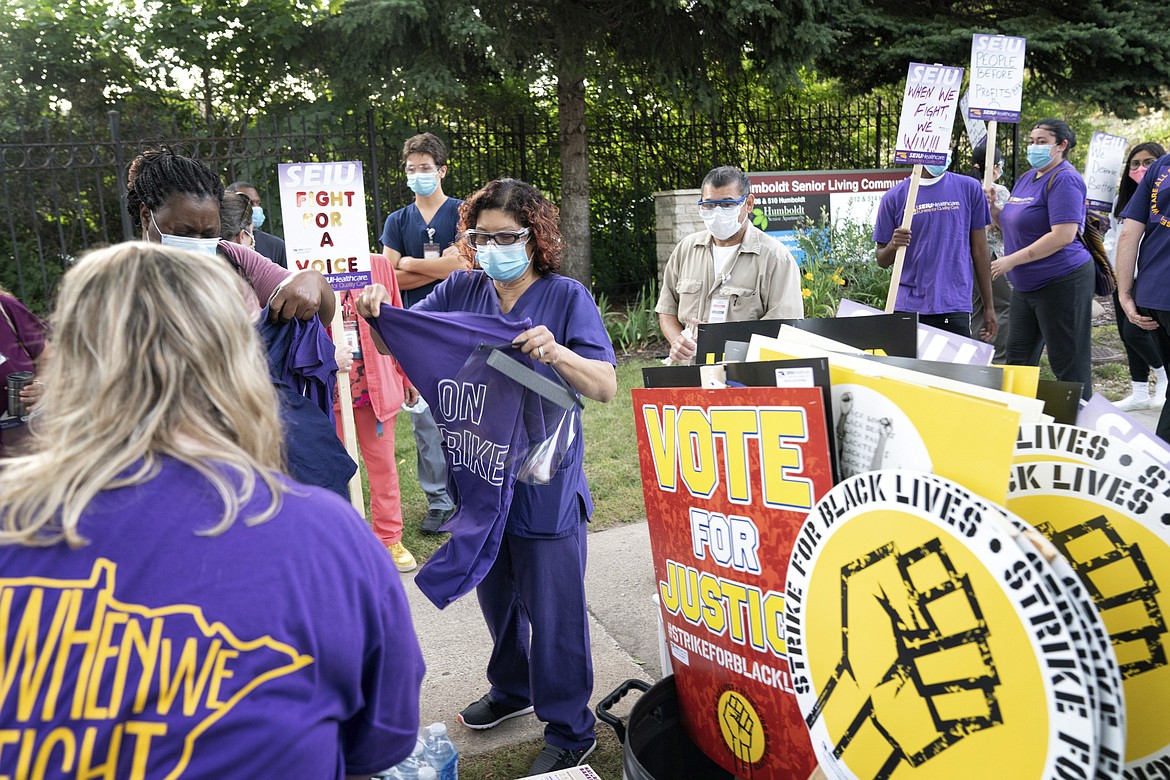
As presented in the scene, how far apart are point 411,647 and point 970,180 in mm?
5466

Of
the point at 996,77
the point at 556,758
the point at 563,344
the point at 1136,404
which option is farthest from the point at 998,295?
the point at 556,758

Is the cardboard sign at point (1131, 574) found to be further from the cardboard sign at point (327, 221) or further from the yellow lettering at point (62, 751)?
the cardboard sign at point (327, 221)

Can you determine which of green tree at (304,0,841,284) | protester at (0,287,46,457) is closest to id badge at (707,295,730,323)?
protester at (0,287,46,457)

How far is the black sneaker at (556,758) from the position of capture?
10.0ft

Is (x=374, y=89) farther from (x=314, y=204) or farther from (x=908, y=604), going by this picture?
(x=908, y=604)

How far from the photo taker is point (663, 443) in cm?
247

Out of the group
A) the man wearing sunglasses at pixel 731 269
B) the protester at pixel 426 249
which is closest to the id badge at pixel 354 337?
the protester at pixel 426 249

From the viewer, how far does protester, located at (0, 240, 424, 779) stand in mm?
1243

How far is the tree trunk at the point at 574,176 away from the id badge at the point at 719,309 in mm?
6120

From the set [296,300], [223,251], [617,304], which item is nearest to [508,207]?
[296,300]

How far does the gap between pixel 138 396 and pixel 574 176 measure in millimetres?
9924

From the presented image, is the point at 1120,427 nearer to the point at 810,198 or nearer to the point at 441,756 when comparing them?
the point at 441,756

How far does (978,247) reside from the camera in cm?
592

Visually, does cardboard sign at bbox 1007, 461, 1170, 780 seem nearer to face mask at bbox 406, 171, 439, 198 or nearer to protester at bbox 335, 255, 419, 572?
protester at bbox 335, 255, 419, 572
